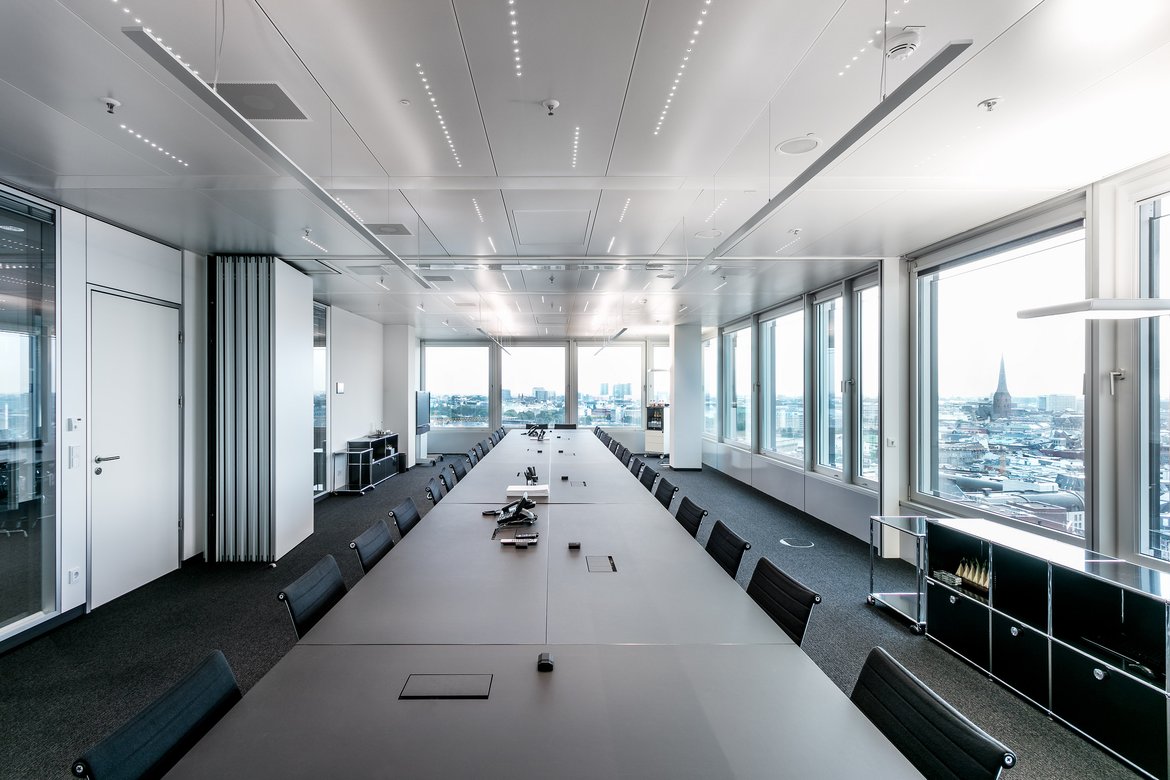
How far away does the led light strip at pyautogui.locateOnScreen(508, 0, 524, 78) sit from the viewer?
189 cm

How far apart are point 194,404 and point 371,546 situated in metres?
3.57

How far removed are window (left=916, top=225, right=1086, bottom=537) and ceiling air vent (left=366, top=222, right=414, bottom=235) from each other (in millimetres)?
5208

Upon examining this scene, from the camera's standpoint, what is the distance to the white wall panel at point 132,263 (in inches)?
158

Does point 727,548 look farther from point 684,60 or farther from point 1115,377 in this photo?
point 1115,377

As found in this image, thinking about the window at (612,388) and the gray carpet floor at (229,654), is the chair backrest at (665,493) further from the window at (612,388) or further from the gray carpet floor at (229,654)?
the window at (612,388)

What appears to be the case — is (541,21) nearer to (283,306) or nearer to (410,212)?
(410,212)

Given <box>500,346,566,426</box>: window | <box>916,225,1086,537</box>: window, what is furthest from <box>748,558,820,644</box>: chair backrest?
<box>500,346,566,426</box>: window

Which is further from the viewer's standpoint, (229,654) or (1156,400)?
(229,654)

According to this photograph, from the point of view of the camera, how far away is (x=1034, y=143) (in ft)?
9.24

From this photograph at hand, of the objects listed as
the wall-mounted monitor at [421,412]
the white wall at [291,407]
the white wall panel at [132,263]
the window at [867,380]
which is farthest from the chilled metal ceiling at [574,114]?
the wall-mounted monitor at [421,412]

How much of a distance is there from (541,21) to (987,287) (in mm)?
4639

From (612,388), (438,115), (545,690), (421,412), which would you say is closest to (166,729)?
(545,690)

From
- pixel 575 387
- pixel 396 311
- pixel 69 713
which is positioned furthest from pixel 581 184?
pixel 575 387

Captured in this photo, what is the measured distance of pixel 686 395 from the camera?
10.7 m
